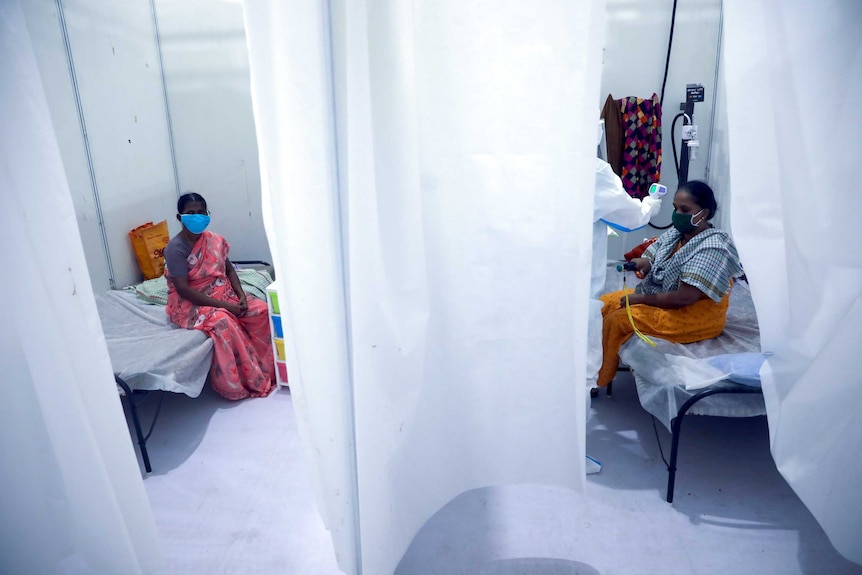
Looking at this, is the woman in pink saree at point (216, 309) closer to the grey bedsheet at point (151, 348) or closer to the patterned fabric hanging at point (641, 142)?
the grey bedsheet at point (151, 348)

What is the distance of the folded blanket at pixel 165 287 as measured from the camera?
3166 mm

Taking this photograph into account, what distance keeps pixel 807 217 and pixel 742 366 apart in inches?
34.0

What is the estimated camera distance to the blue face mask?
8.90 ft

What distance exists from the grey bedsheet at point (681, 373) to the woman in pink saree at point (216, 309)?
5.99ft

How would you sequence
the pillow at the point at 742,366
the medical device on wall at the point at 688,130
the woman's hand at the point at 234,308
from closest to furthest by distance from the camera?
1. the pillow at the point at 742,366
2. the woman's hand at the point at 234,308
3. the medical device on wall at the point at 688,130

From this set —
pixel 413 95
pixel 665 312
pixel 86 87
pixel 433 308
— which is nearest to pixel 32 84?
pixel 413 95

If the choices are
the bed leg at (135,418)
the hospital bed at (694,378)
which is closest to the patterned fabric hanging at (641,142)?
the hospital bed at (694,378)

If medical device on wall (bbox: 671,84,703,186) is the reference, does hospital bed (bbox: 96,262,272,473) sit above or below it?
below

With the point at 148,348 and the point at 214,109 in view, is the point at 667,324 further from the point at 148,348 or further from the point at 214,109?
the point at 214,109

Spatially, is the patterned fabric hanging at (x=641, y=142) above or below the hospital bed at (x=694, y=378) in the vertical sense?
above

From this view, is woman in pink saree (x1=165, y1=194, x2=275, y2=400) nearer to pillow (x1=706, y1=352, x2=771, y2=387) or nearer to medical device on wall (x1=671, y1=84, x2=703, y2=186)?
pillow (x1=706, y1=352, x2=771, y2=387)

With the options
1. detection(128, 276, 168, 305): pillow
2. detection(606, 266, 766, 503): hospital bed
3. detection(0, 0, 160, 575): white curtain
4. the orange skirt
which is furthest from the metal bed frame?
detection(128, 276, 168, 305): pillow

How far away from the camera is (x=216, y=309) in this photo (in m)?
2.82

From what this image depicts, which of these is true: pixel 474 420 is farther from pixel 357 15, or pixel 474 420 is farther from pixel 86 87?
pixel 86 87
